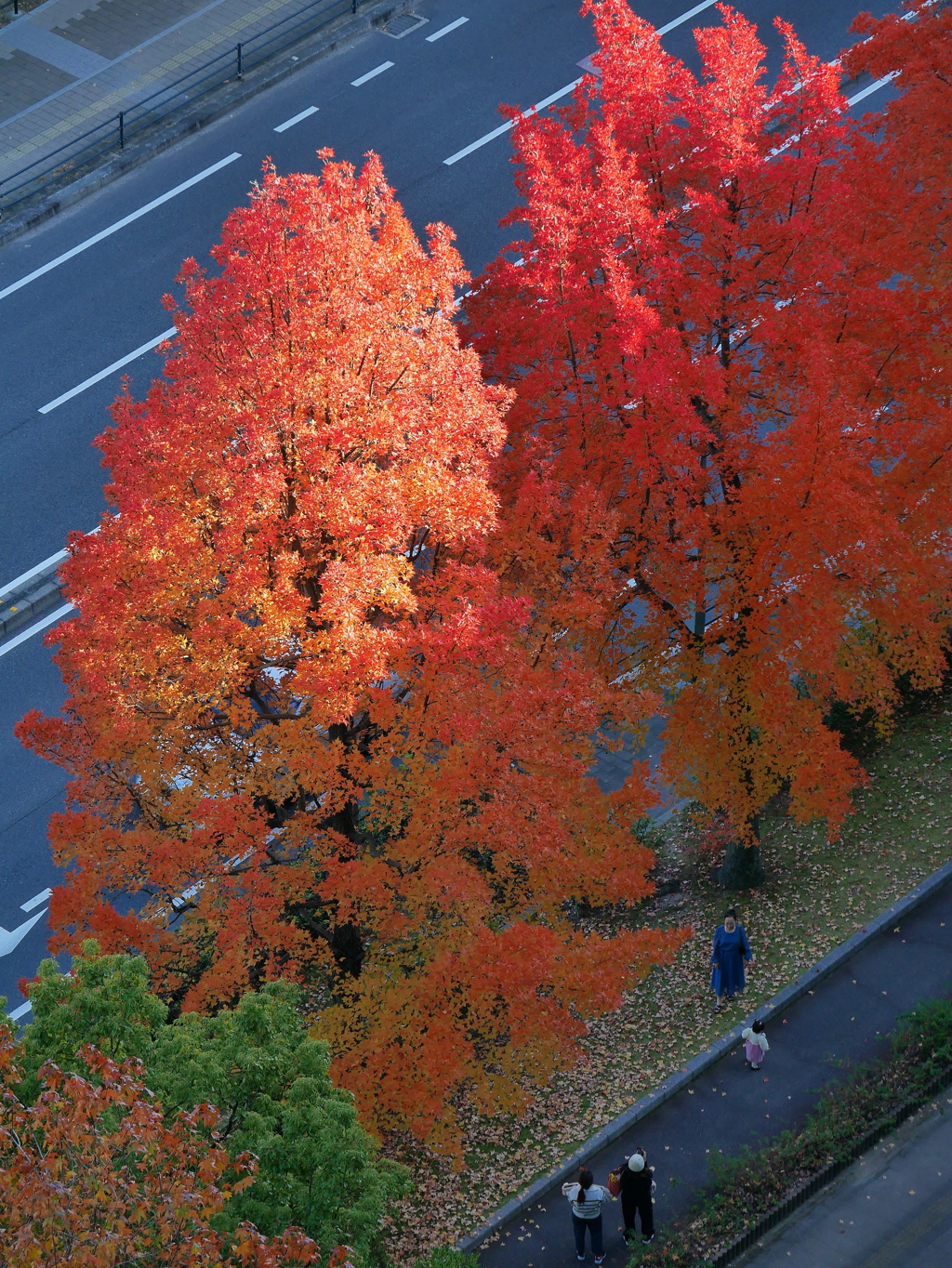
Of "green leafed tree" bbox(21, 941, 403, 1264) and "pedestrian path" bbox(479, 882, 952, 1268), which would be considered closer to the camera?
"green leafed tree" bbox(21, 941, 403, 1264)

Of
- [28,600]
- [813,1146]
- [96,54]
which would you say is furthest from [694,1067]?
[96,54]

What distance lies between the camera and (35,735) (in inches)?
919

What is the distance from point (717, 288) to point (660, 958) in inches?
415

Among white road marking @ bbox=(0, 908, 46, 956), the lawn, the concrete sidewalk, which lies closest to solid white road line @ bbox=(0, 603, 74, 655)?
white road marking @ bbox=(0, 908, 46, 956)

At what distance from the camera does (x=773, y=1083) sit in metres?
22.9

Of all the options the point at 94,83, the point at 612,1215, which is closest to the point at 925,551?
the point at 612,1215

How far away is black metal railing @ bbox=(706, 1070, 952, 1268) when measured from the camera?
2028cm

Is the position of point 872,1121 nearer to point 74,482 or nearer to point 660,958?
point 660,958

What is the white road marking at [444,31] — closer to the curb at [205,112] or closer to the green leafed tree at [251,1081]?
the curb at [205,112]

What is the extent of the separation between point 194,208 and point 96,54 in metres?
8.08

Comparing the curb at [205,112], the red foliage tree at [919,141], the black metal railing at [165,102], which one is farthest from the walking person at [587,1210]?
the black metal railing at [165,102]

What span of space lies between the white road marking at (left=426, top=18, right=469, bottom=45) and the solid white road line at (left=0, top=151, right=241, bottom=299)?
711cm

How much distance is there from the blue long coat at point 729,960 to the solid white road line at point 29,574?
16.7 meters

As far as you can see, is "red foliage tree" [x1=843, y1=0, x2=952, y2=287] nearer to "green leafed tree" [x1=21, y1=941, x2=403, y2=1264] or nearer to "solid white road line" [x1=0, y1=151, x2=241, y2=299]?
"green leafed tree" [x1=21, y1=941, x2=403, y2=1264]
